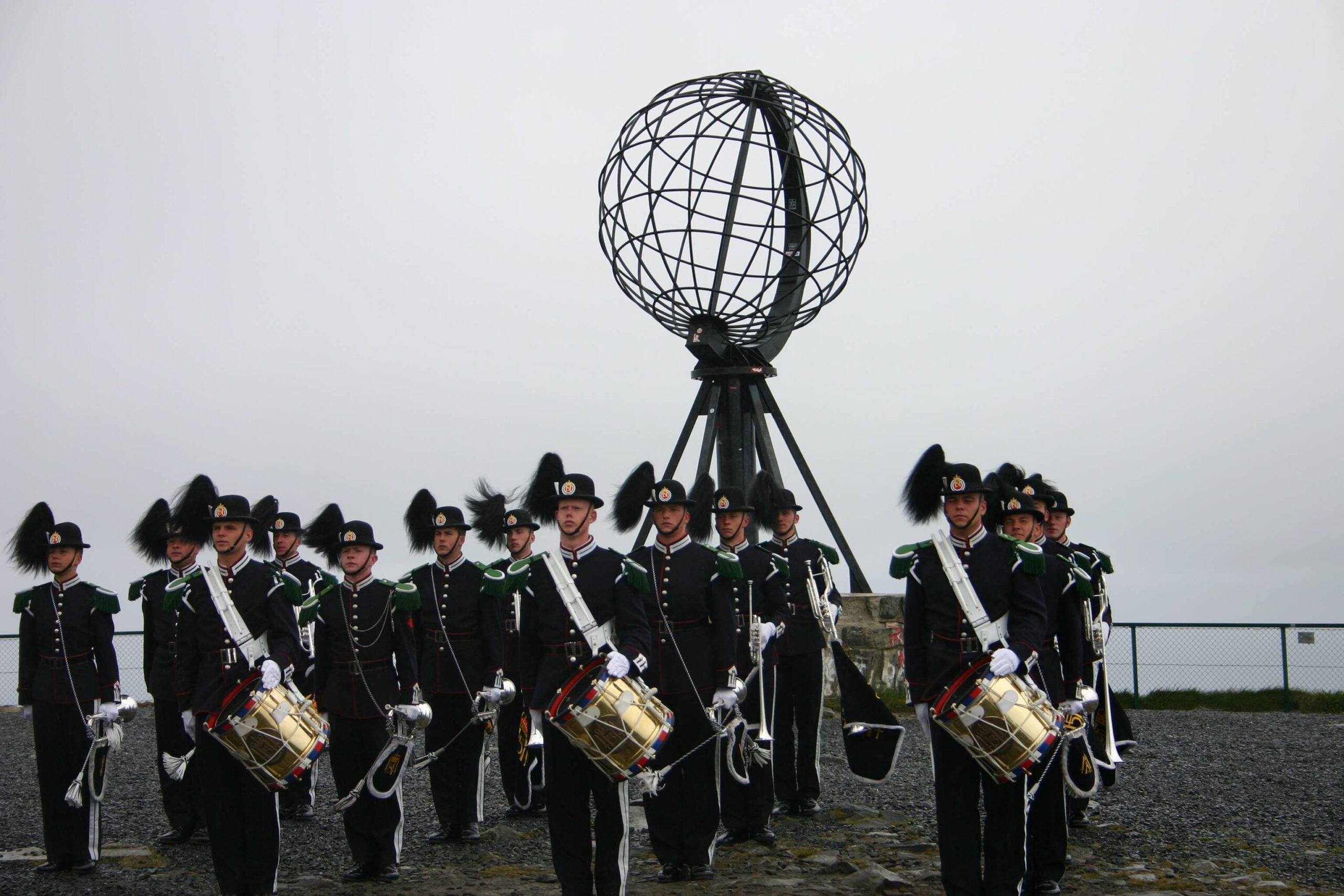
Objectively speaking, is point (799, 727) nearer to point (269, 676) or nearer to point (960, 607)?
point (960, 607)

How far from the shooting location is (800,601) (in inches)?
342

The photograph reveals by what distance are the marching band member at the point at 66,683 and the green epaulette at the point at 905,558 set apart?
14.6 ft

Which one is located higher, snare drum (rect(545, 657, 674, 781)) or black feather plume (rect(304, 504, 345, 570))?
black feather plume (rect(304, 504, 345, 570))

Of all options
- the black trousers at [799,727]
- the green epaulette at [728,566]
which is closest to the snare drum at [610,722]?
the green epaulette at [728,566]

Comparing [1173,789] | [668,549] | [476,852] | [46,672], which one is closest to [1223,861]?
[1173,789]

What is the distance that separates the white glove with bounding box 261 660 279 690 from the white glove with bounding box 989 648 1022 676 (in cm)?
322

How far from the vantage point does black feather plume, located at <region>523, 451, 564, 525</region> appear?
7035 millimetres

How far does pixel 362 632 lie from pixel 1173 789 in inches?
233

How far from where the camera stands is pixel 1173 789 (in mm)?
9266

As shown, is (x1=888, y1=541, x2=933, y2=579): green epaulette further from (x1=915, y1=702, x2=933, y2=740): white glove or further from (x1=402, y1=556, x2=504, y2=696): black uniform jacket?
(x1=402, y1=556, x2=504, y2=696): black uniform jacket

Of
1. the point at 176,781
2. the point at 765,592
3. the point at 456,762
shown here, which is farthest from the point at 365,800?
the point at 765,592

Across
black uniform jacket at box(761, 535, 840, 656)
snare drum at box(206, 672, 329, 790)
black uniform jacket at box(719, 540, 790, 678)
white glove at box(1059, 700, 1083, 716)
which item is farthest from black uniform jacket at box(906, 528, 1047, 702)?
snare drum at box(206, 672, 329, 790)

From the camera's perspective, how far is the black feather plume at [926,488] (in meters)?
5.98

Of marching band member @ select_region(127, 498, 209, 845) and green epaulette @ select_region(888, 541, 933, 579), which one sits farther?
marching band member @ select_region(127, 498, 209, 845)
